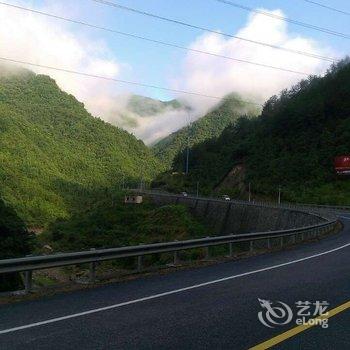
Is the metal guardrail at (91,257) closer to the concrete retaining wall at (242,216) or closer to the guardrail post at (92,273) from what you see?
the guardrail post at (92,273)

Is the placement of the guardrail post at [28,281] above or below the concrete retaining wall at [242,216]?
above

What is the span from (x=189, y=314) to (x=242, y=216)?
2266 inches

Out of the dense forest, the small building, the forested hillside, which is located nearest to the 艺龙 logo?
the dense forest

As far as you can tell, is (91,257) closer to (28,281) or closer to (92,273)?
(92,273)

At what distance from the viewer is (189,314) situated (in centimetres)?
751

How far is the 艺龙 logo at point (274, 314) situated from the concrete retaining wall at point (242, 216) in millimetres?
27593

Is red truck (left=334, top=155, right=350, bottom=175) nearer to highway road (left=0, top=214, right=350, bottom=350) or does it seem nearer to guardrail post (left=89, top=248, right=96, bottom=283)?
highway road (left=0, top=214, right=350, bottom=350)

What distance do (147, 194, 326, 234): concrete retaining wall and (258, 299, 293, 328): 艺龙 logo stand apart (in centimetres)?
2759

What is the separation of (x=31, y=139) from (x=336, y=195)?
456 feet

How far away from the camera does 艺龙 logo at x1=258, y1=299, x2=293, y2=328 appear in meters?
6.96

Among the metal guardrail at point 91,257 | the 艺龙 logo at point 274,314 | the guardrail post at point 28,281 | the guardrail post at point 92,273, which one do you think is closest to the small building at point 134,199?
the metal guardrail at point 91,257

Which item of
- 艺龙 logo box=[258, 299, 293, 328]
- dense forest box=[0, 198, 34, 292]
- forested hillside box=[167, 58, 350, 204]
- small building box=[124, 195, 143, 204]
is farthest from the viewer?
small building box=[124, 195, 143, 204]

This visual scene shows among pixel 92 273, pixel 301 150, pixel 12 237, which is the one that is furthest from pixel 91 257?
pixel 301 150

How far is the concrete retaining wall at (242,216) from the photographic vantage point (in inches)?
1841
